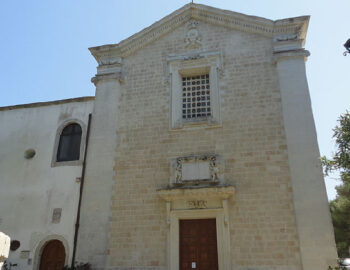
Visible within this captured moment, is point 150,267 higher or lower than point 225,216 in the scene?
lower

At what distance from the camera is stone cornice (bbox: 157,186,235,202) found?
945 cm

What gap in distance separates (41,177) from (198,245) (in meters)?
6.35

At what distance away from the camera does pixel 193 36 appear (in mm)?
12172

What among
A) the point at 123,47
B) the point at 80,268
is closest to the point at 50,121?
the point at 123,47

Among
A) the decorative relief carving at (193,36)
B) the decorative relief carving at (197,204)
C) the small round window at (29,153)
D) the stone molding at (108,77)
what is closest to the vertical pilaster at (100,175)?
the stone molding at (108,77)

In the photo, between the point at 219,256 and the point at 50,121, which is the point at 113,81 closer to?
the point at 50,121

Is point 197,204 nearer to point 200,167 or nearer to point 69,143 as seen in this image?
point 200,167

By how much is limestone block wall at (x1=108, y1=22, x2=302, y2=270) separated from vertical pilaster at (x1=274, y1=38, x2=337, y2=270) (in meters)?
0.21

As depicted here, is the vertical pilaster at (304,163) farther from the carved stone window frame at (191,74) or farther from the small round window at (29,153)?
the small round window at (29,153)

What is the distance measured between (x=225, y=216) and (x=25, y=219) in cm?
702

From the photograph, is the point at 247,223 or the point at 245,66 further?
the point at 245,66

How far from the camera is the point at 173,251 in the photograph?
9.37 metres

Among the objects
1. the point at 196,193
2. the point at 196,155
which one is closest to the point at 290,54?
the point at 196,155

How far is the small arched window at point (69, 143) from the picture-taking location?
12.5m
